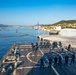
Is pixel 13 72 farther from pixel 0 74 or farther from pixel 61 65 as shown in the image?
pixel 61 65

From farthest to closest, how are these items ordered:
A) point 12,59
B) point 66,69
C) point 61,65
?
point 12,59
point 61,65
point 66,69

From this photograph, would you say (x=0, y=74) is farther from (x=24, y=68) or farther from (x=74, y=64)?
(x=74, y=64)

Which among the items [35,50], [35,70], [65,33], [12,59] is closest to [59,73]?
[35,70]

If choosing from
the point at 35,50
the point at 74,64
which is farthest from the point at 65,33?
the point at 74,64

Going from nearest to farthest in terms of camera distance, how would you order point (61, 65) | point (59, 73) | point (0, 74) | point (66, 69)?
1. point (0, 74)
2. point (59, 73)
3. point (66, 69)
4. point (61, 65)

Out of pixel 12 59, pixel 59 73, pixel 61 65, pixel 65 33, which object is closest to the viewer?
pixel 59 73

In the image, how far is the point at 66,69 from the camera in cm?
3005

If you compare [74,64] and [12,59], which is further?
[12,59]

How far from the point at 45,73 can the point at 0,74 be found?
7628 millimetres

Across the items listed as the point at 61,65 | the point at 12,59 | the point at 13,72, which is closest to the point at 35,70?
the point at 13,72

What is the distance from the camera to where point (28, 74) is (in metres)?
27.0

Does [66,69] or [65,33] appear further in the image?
[65,33]

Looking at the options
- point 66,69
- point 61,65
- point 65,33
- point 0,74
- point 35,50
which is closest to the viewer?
point 0,74

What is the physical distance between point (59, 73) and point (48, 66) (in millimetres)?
4173
